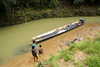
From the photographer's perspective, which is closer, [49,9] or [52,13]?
[52,13]

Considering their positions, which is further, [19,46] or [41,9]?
Result: [41,9]

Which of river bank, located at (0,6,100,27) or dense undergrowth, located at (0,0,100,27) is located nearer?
river bank, located at (0,6,100,27)

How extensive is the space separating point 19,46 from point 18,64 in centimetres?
234

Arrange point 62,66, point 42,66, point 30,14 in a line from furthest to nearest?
point 30,14 < point 42,66 < point 62,66

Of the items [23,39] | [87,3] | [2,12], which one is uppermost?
[87,3]

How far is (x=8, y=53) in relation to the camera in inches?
235

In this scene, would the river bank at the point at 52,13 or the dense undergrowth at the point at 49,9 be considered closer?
the river bank at the point at 52,13

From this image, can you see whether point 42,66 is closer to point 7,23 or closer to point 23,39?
point 23,39

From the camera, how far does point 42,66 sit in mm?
3252

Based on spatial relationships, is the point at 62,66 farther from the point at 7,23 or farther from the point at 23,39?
the point at 7,23

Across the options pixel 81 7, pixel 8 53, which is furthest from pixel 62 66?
pixel 81 7

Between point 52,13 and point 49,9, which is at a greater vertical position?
point 49,9

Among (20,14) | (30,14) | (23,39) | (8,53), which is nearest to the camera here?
(8,53)

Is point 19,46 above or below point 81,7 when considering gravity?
below
